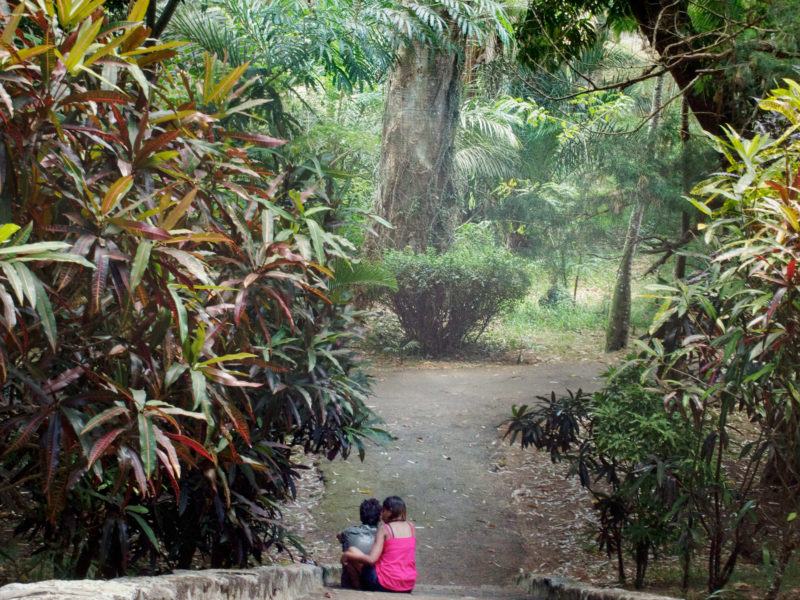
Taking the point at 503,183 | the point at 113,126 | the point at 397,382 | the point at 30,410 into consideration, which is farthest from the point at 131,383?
the point at 503,183

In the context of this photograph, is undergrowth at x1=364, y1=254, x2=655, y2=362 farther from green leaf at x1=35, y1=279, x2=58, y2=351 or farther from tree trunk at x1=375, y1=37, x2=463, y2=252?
green leaf at x1=35, y1=279, x2=58, y2=351

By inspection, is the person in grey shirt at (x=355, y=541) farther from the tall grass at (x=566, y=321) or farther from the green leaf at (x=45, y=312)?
the tall grass at (x=566, y=321)

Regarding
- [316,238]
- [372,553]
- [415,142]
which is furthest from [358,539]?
[415,142]

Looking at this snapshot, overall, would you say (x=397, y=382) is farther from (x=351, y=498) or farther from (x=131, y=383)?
(x=131, y=383)

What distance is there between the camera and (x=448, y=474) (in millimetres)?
7438

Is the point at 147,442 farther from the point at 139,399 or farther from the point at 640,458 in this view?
the point at 640,458

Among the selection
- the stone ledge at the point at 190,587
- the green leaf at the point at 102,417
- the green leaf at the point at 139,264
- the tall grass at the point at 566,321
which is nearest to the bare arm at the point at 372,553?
the stone ledge at the point at 190,587

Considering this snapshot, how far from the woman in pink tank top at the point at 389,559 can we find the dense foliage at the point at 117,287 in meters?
1.00

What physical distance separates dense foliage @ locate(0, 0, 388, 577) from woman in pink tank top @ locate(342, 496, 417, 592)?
1.00 m

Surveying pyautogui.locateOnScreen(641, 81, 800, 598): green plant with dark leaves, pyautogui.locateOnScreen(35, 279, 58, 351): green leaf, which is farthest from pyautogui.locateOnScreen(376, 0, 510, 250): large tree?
pyautogui.locateOnScreen(35, 279, 58, 351): green leaf

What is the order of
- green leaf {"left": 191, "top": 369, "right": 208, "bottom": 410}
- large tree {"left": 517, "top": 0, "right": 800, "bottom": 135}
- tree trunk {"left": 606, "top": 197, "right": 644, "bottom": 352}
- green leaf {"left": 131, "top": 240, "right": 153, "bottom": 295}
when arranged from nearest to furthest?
green leaf {"left": 131, "top": 240, "right": 153, "bottom": 295}
green leaf {"left": 191, "top": 369, "right": 208, "bottom": 410}
large tree {"left": 517, "top": 0, "right": 800, "bottom": 135}
tree trunk {"left": 606, "top": 197, "right": 644, "bottom": 352}

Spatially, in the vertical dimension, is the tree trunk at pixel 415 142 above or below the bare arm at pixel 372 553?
above

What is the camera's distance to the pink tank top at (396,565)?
4.15 m

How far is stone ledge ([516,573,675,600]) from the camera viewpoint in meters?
2.93
